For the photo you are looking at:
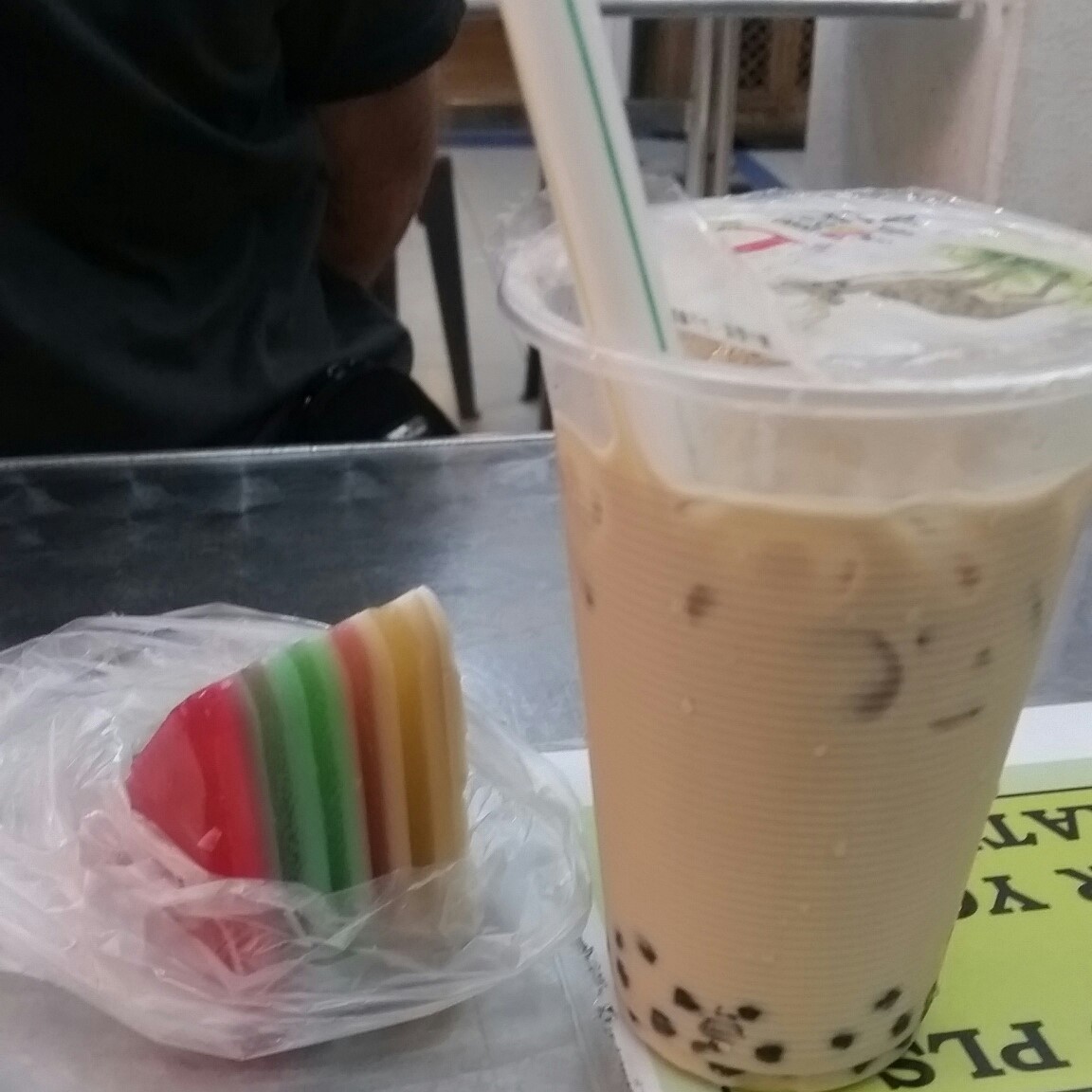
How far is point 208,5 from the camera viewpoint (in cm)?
94

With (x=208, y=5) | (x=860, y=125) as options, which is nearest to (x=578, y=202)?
(x=208, y=5)

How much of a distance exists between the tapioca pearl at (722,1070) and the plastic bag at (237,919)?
7cm

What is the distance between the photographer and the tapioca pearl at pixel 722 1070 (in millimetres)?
380

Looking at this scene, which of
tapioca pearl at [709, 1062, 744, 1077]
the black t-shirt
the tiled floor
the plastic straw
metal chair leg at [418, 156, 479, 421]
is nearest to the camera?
the plastic straw

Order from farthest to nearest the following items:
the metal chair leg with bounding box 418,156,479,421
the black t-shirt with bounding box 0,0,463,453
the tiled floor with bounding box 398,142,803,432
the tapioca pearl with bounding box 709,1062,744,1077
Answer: the tiled floor with bounding box 398,142,803,432
the metal chair leg with bounding box 418,156,479,421
the black t-shirt with bounding box 0,0,463,453
the tapioca pearl with bounding box 709,1062,744,1077

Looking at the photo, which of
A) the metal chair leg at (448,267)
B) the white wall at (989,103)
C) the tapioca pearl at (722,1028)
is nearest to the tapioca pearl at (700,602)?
the tapioca pearl at (722,1028)

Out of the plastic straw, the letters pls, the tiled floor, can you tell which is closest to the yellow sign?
the letters pls

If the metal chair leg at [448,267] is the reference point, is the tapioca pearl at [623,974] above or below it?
above

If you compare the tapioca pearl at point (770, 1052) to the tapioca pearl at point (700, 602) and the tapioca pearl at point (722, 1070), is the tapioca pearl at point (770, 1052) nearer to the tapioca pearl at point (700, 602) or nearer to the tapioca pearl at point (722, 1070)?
the tapioca pearl at point (722, 1070)

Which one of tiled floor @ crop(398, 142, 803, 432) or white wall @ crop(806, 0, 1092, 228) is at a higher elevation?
white wall @ crop(806, 0, 1092, 228)

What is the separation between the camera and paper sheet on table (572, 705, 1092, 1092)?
1.26 feet

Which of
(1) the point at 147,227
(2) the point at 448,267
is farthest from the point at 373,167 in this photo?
(2) the point at 448,267

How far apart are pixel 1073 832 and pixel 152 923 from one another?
0.32 metres

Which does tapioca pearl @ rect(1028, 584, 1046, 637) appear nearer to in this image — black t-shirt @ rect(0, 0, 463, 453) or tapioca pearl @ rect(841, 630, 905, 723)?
tapioca pearl @ rect(841, 630, 905, 723)
